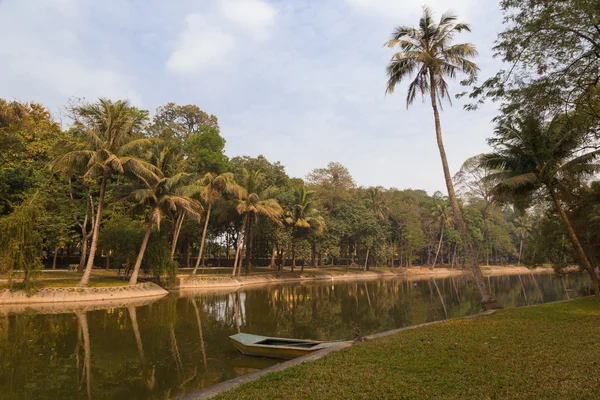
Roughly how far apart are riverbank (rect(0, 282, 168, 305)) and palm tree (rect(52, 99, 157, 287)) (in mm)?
1208

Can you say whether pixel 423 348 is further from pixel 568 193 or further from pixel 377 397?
pixel 568 193

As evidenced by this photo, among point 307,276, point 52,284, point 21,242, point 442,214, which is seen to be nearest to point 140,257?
point 52,284

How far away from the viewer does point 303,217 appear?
48.5 m

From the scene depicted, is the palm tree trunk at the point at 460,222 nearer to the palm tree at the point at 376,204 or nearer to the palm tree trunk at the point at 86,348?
the palm tree trunk at the point at 86,348

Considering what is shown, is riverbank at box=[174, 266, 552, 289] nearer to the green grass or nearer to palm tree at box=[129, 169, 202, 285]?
palm tree at box=[129, 169, 202, 285]

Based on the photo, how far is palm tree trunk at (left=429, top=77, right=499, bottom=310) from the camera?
1756 centimetres

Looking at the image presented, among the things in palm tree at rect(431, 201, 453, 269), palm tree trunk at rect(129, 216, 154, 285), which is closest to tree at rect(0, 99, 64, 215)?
palm tree trunk at rect(129, 216, 154, 285)

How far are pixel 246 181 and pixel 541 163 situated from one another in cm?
3085

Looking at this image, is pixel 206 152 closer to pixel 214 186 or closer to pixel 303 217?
pixel 214 186

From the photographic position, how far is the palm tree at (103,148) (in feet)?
85.4

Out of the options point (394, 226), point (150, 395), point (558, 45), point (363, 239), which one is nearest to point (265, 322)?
point (150, 395)

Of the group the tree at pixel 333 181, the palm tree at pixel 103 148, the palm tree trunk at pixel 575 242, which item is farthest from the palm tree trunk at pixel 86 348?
the tree at pixel 333 181

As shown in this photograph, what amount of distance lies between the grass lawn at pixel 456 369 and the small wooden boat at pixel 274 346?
1744 mm

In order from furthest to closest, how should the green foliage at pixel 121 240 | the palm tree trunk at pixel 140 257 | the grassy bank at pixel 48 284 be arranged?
the green foliage at pixel 121 240
the palm tree trunk at pixel 140 257
the grassy bank at pixel 48 284
